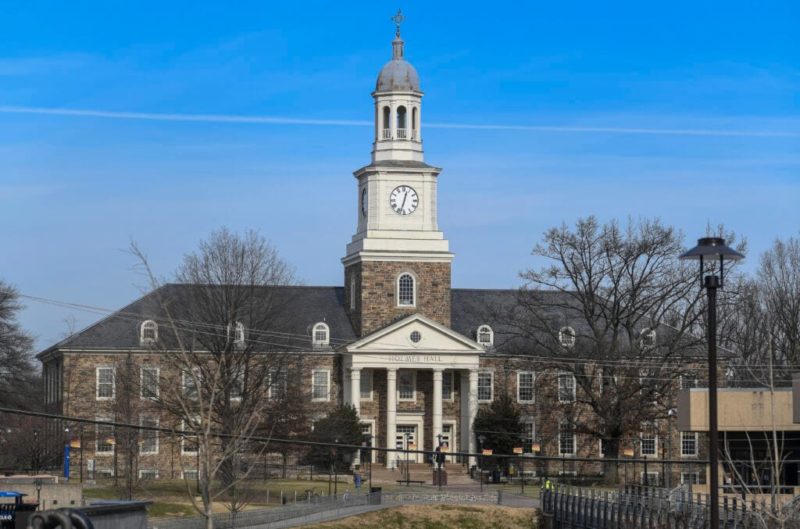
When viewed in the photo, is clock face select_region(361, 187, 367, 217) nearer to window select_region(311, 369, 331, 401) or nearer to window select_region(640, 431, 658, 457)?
window select_region(311, 369, 331, 401)

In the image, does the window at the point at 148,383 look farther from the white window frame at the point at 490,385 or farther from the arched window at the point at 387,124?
the white window frame at the point at 490,385

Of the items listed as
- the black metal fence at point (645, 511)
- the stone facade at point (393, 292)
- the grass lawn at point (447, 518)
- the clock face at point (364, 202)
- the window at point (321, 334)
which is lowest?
the grass lawn at point (447, 518)

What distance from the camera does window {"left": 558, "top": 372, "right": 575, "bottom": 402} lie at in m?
79.8

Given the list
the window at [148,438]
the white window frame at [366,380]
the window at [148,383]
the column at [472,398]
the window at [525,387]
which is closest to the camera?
the window at [148,383]

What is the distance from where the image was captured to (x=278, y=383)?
74.1 meters

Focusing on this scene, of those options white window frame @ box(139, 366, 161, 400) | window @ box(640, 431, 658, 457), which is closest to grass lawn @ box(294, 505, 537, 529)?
white window frame @ box(139, 366, 161, 400)

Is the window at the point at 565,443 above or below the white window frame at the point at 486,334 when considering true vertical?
below

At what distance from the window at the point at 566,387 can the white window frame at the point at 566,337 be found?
1.48 m

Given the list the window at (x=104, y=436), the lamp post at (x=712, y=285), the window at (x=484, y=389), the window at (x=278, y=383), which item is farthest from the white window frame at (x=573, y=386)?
the lamp post at (x=712, y=285)

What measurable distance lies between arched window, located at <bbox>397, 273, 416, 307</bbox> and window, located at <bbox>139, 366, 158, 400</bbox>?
13302 millimetres

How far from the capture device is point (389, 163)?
85375 millimetres

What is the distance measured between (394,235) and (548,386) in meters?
11.3

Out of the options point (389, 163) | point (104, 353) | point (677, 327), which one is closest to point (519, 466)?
point (677, 327)

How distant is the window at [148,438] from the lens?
73.2 m
